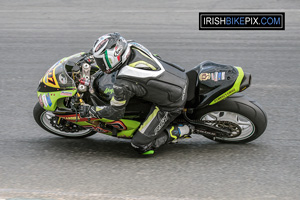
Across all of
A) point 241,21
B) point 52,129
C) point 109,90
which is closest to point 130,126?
point 109,90

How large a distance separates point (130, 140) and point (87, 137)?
0.54 metres

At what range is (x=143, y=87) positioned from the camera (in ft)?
17.8

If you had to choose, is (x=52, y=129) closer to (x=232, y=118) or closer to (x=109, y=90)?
(x=109, y=90)

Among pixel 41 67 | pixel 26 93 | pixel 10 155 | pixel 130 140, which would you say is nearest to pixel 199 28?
pixel 41 67

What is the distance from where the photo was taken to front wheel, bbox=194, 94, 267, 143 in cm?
578

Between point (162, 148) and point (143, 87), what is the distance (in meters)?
1.02

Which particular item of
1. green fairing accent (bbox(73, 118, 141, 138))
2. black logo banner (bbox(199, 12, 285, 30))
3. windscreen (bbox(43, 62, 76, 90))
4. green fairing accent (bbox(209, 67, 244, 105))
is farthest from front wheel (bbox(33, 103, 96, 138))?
black logo banner (bbox(199, 12, 285, 30))

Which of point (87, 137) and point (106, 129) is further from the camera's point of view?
point (87, 137)

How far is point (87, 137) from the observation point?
21.3ft

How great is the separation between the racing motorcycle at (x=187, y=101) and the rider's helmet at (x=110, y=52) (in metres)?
0.30

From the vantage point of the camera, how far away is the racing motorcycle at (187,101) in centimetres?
562

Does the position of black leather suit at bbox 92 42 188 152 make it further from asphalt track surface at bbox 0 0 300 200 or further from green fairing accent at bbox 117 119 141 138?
asphalt track surface at bbox 0 0 300 200

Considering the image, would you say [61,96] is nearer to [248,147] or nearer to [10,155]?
[10,155]

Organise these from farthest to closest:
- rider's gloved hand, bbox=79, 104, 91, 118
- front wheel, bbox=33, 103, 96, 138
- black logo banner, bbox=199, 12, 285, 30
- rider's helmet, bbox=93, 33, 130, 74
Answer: black logo banner, bbox=199, 12, 285, 30
front wheel, bbox=33, 103, 96, 138
rider's gloved hand, bbox=79, 104, 91, 118
rider's helmet, bbox=93, 33, 130, 74
